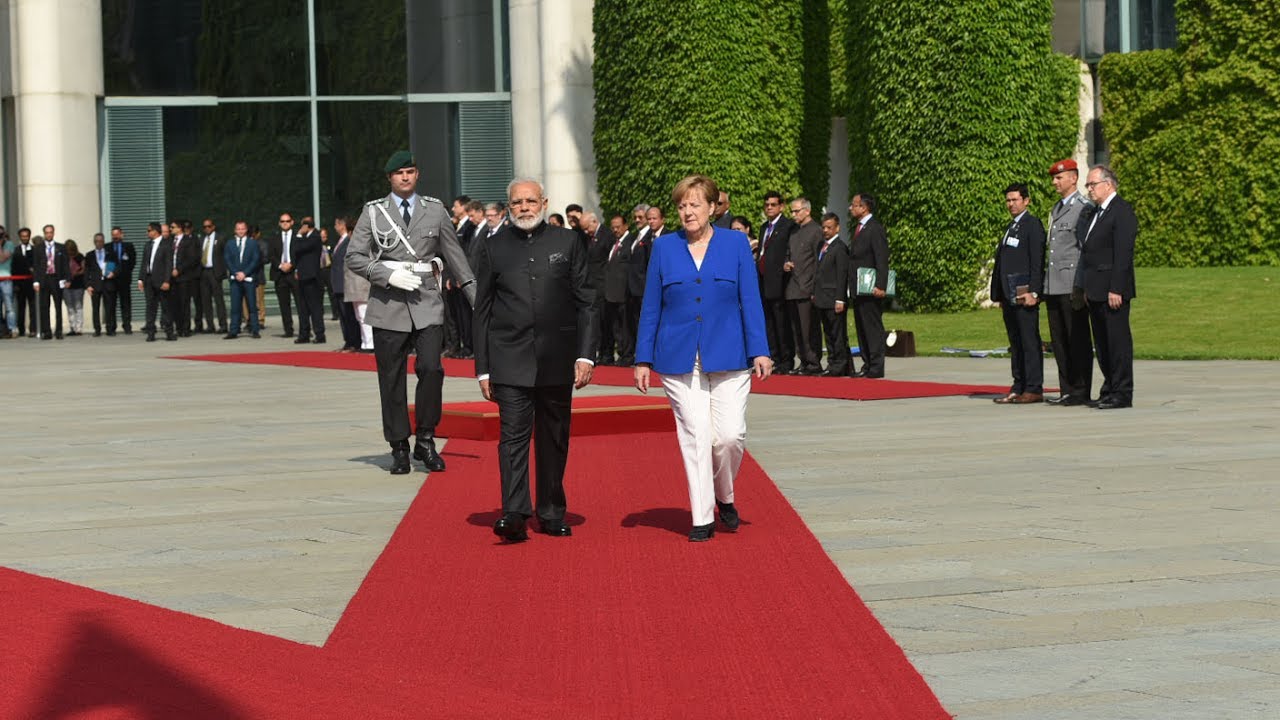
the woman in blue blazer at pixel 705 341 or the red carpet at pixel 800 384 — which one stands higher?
the woman in blue blazer at pixel 705 341

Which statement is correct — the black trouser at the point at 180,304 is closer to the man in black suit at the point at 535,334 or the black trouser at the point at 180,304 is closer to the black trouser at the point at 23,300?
the black trouser at the point at 23,300

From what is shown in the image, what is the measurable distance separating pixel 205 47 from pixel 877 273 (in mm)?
20053

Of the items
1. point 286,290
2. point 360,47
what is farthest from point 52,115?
point 286,290

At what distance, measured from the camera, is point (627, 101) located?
28.8m

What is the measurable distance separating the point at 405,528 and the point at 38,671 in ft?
9.91

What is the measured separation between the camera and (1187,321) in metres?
23.0

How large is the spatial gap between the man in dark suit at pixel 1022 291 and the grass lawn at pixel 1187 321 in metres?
5.67

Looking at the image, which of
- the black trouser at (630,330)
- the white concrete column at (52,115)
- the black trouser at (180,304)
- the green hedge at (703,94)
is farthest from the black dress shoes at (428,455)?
the white concrete column at (52,115)

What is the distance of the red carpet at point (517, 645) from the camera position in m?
5.11

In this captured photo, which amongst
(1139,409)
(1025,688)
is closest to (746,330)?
(1025,688)

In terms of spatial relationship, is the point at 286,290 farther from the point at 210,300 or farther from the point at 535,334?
the point at 535,334

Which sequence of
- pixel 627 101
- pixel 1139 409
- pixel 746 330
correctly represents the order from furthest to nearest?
1. pixel 627 101
2. pixel 1139 409
3. pixel 746 330

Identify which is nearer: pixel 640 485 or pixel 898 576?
pixel 898 576

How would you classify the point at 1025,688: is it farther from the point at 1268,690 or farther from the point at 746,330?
the point at 746,330
